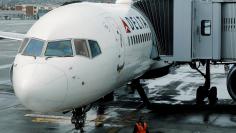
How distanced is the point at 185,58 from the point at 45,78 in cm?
778

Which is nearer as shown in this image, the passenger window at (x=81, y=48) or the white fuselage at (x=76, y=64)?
the white fuselage at (x=76, y=64)

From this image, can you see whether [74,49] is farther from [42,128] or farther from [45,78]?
[42,128]

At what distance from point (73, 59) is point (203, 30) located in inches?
289

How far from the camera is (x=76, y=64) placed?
39.5 ft

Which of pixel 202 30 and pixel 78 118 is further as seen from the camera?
pixel 202 30

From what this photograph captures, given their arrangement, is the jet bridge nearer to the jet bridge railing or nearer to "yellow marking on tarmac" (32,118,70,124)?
the jet bridge railing

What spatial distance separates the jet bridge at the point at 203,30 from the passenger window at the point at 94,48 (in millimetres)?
5522

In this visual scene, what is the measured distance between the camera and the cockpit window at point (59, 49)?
40.0 ft

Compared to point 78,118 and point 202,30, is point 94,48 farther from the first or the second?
point 202,30

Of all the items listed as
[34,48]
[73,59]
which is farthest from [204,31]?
[34,48]

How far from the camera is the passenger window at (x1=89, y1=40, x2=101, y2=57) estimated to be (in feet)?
42.1

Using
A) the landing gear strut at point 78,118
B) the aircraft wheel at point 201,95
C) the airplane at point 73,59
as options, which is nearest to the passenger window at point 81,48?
the airplane at point 73,59

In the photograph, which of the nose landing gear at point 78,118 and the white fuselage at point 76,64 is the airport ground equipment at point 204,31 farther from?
the nose landing gear at point 78,118

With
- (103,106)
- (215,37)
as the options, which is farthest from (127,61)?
(103,106)
